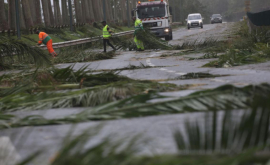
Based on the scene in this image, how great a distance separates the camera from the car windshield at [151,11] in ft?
127

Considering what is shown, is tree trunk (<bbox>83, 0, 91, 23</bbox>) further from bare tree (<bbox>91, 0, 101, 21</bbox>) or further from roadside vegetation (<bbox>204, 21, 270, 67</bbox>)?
roadside vegetation (<bbox>204, 21, 270, 67</bbox>)

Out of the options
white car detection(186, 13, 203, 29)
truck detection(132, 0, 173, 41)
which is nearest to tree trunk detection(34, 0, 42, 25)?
truck detection(132, 0, 173, 41)

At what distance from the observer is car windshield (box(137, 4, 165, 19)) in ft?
127

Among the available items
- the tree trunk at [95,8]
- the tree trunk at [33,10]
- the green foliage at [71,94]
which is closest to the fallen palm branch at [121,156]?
the green foliage at [71,94]

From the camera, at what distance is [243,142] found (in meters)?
3.00

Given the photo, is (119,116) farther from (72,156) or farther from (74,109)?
(72,156)

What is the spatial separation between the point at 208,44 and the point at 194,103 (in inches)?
726

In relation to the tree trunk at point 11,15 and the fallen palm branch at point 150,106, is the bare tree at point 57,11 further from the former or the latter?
the fallen palm branch at point 150,106

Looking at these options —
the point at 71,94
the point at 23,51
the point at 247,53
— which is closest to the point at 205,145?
the point at 71,94

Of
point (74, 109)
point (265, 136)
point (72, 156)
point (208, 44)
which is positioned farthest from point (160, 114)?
point (208, 44)

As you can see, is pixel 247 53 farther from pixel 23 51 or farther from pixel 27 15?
pixel 27 15

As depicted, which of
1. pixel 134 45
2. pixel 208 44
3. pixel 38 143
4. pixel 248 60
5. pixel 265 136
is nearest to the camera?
pixel 265 136

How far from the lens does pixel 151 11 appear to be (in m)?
39.1

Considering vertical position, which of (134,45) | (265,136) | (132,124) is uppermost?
(265,136)
